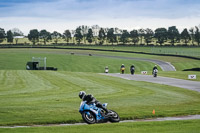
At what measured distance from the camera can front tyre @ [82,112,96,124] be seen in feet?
48.6

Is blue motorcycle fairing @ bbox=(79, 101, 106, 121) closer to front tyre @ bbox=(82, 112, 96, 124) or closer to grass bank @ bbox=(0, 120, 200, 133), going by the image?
front tyre @ bbox=(82, 112, 96, 124)

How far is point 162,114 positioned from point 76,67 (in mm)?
69661

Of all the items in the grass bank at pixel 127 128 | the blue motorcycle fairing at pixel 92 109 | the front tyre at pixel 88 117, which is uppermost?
the blue motorcycle fairing at pixel 92 109

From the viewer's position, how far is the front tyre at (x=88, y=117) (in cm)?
1482

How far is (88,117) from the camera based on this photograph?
1489cm

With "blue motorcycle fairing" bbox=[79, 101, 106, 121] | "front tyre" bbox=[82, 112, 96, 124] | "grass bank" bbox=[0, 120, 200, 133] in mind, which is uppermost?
"blue motorcycle fairing" bbox=[79, 101, 106, 121]

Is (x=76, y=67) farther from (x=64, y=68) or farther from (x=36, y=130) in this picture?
(x=36, y=130)

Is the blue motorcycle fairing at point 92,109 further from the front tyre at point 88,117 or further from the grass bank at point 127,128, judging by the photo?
the grass bank at point 127,128

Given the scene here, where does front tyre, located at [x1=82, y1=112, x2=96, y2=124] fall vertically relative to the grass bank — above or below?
above

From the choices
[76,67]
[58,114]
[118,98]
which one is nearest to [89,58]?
[76,67]

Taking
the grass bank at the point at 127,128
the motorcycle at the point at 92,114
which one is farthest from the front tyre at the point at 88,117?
the grass bank at the point at 127,128

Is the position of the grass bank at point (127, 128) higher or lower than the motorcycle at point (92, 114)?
lower

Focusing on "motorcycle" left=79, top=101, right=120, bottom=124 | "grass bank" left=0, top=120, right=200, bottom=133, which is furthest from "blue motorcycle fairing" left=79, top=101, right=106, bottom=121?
"grass bank" left=0, top=120, right=200, bottom=133

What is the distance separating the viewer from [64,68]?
85812mm
